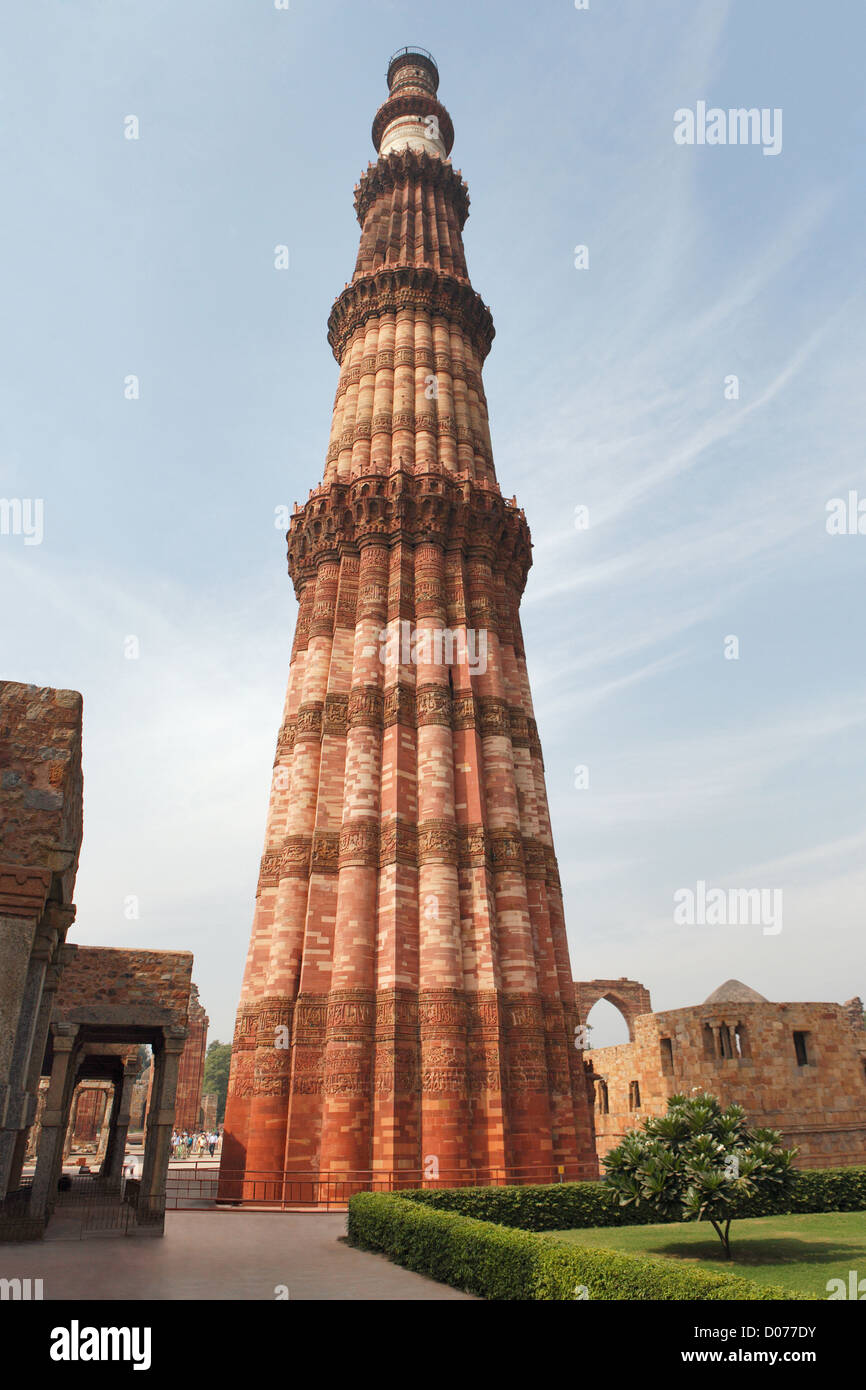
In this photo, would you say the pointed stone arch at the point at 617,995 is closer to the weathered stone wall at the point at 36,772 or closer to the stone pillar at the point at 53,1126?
the stone pillar at the point at 53,1126

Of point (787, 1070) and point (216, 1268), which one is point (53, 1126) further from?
point (787, 1070)

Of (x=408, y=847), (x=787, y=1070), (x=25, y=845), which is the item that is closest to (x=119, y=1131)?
(x=408, y=847)

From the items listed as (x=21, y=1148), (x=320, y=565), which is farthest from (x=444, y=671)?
(x=21, y=1148)

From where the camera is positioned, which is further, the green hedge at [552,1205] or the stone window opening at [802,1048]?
the stone window opening at [802,1048]

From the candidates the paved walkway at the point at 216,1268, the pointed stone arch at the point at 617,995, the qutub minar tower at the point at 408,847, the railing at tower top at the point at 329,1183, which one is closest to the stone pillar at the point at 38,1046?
the paved walkway at the point at 216,1268

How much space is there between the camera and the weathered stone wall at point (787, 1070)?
105 feet

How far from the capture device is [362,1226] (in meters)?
14.0

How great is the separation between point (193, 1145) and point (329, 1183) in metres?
→ 29.2

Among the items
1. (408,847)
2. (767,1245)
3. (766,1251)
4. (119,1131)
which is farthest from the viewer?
(119,1131)

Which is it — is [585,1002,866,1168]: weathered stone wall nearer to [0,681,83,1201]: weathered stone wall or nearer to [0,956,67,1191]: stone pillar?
[0,956,67,1191]: stone pillar

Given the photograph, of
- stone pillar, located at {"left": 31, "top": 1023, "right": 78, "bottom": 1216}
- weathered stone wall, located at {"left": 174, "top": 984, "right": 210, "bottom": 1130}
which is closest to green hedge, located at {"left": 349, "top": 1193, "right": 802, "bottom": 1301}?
stone pillar, located at {"left": 31, "top": 1023, "right": 78, "bottom": 1216}

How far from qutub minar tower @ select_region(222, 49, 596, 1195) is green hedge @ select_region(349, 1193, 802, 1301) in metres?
6.00

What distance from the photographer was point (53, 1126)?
14414mm

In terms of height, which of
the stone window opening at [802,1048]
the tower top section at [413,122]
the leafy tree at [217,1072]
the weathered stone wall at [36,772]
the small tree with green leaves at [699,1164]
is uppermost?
the tower top section at [413,122]
